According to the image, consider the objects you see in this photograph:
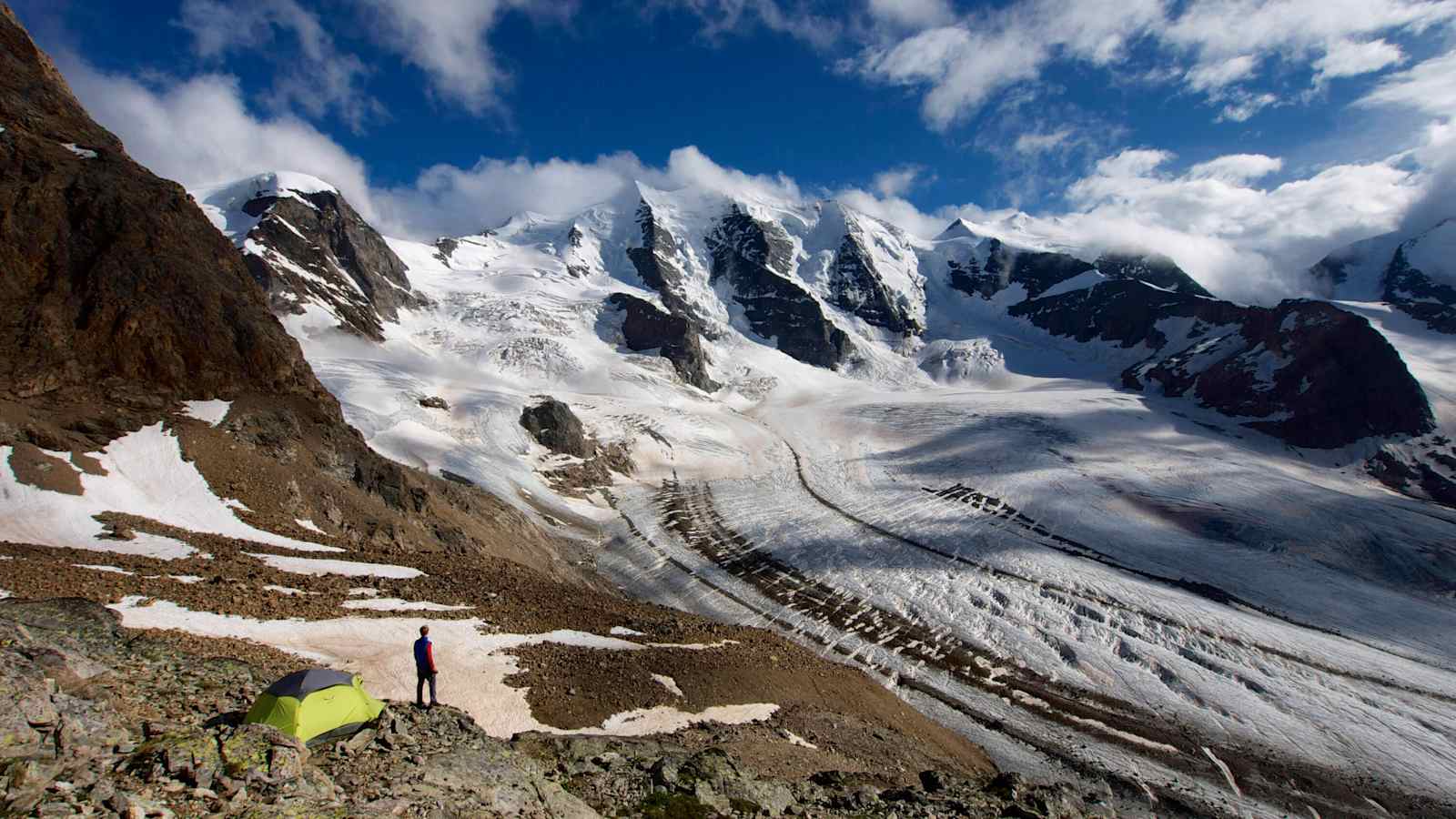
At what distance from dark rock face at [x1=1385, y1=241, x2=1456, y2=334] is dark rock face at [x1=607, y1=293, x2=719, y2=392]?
129 meters

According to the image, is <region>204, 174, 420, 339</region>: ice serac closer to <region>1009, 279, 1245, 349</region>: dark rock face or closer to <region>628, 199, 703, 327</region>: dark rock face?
<region>628, 199, 703, 327</region>: dark rock face

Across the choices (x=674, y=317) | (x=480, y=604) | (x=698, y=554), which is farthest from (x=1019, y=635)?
(x=674, y=317)

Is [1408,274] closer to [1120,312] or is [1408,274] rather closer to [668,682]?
[1120,312]

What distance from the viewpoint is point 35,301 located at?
3098 cm

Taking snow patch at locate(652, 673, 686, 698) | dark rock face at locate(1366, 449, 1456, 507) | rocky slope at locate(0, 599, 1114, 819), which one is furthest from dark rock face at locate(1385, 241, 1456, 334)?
snow patch at locate(652, 673, 686, 698)

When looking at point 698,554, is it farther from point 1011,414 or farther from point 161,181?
point 1011,414

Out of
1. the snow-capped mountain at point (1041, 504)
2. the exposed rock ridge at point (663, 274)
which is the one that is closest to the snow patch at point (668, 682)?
the snow-capped mountain at point (1041, 504)

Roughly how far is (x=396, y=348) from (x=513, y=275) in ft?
191

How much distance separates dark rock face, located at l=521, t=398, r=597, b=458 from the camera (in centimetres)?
7300

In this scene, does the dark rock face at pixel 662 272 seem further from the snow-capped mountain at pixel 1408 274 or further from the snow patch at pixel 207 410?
the snow-capped mountain at pixel 1408 274

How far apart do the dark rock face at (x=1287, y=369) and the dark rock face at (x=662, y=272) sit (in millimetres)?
102390

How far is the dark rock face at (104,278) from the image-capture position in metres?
30.4

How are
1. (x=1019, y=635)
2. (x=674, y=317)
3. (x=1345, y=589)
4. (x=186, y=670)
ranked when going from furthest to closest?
(x=674, y=317) → (x=1345, y=589) → (x=1019, y=635) → (x=186, y=670)

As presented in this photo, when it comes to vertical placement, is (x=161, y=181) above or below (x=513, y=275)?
below
